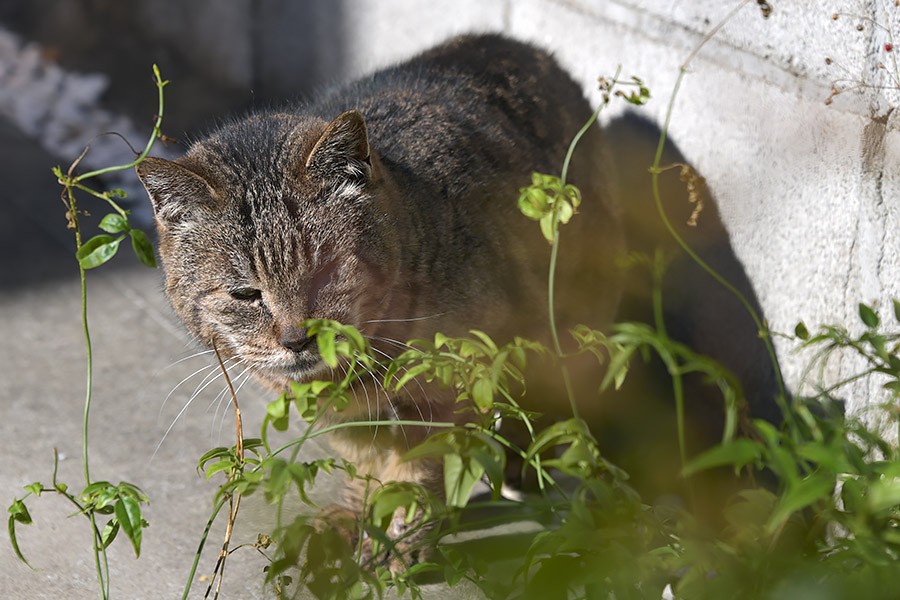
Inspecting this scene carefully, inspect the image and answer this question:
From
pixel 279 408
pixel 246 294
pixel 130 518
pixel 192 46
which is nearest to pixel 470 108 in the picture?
pixel 246 294

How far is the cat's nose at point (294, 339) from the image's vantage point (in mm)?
1533

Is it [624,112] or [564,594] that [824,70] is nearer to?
[624,112]

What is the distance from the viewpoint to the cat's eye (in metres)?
1.59

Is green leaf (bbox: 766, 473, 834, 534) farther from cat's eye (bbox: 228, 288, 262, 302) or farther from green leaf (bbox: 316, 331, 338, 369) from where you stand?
cat's eye (bbox: 228, 288, 262, 302)

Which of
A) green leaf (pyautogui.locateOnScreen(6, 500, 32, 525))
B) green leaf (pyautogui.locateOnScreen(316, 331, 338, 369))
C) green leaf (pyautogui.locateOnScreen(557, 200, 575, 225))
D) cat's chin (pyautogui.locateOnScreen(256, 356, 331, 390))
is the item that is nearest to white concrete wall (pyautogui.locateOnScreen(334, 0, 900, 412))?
green leaf (pyautogui.locateOnScreen(557, 200, 575, 225))

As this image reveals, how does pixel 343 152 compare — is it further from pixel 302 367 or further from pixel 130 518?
pixel 130 518

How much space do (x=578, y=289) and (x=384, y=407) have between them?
0.65 metres

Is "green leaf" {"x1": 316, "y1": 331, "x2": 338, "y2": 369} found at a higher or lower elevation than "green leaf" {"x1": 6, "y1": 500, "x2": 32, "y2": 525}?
higher

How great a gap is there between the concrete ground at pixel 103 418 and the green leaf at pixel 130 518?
0.60 m

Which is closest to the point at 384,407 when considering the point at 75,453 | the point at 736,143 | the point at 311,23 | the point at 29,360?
the point at 75,453

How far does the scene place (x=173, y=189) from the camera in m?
1.56

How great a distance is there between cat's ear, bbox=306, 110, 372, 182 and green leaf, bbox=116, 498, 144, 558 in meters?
0.71

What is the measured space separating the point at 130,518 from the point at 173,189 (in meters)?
0.68

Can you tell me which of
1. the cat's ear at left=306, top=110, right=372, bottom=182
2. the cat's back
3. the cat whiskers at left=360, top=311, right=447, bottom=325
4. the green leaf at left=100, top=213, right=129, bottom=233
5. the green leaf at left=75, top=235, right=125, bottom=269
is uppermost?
the cat's back
